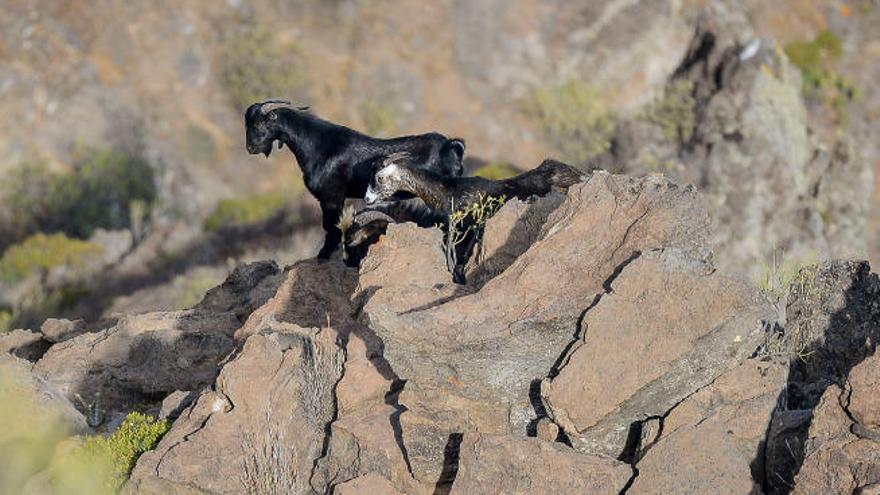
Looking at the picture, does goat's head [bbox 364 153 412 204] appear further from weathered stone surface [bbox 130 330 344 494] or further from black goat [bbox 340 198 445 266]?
weathered stone surface [bbox 130 330 344 494]

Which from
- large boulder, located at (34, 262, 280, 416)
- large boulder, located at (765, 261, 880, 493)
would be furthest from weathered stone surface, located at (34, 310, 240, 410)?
large boulder, located at (765, 261, 880, 493)

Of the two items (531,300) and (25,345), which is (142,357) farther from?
(531,300)

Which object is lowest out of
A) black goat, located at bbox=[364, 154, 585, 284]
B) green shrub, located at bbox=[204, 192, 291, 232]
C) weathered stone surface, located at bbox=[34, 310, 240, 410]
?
green shrub, located at bbox=[204, 192, 291, 232]

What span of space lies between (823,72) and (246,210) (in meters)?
14.5

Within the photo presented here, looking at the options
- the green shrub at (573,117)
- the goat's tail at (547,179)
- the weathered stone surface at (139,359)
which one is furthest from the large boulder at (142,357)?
the green shrub at (573,117)

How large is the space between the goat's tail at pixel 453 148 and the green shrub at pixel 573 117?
59.9 feet

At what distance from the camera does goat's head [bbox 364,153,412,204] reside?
11766 millimetres

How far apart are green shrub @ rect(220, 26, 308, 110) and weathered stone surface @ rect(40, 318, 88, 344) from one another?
21059 millimetres

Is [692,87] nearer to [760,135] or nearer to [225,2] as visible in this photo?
[760,135]

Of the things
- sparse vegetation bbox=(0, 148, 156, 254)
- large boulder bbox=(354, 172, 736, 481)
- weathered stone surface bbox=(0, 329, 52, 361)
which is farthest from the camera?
sparse vegetation bbox=(0, 148, 156, 254)

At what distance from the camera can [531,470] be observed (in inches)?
337

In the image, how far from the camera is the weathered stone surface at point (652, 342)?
28.4ft

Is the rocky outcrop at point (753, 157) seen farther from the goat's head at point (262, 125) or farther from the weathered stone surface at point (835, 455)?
the weathered stone surface at point (835, 455)

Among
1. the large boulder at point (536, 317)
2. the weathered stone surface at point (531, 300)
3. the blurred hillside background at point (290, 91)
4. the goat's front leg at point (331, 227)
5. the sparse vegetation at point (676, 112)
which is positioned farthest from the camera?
the blurred hillside background at point (290, 91)
